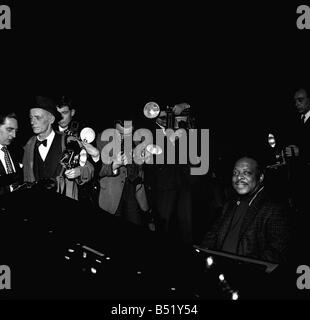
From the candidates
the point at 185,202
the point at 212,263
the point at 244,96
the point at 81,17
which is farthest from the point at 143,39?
the point at 212,263

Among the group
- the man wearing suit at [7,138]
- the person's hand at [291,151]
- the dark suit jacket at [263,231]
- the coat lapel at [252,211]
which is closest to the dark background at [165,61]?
the person's hand at [291,151]

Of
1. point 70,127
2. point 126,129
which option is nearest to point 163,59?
point 126,129

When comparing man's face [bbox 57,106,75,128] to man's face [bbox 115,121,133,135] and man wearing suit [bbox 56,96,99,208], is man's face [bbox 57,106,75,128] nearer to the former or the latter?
man wearing suit [bbox 56,96,99,208]

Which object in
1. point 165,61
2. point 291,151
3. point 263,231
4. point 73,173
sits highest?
point 165,61

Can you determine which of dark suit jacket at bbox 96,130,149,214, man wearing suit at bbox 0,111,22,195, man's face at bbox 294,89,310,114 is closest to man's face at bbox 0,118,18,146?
man wearing suit at bbox 0,111,22,195

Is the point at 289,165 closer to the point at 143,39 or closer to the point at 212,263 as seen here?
the point at 143,39

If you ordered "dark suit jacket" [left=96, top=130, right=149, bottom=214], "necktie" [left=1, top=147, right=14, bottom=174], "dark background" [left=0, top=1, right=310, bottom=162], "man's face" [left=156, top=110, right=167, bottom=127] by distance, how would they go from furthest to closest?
"dark background" [left=0, top=1, right=310, bottom=162], "man's face" [left=156, top=110, right=167, bottom=127], "dark suit jacket" [left=96, top=130, right=149, bottom=214], "necktie" [left=1, top=147, right=14, bottom=174]

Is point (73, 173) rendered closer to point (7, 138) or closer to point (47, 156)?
point (47, 156)

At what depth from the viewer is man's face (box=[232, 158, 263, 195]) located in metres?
4.10

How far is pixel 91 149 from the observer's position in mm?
5715

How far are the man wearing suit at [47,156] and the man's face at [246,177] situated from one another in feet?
5.09

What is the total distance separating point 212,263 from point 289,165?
13.2 ft

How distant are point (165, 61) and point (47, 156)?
3.09 meters

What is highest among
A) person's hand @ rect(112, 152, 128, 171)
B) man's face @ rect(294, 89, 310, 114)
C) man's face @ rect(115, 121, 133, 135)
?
man's face @ rect(294, 89, 310, 114)
